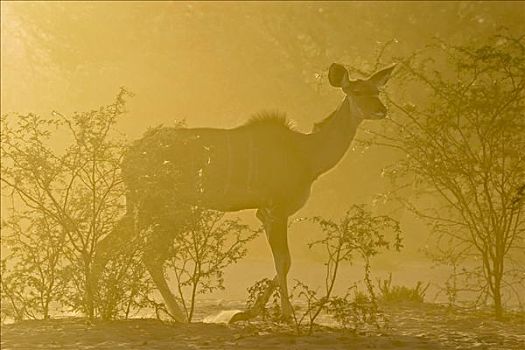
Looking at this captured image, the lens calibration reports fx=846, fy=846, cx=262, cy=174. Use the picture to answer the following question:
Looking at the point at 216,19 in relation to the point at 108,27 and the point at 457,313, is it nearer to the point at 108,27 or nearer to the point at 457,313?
the point at 108,27

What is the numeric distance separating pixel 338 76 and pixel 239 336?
320 cm

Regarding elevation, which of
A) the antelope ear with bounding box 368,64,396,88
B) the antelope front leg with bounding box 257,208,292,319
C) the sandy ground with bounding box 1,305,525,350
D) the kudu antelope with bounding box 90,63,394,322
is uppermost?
the antelope ear with bounding box 368,64,396,88

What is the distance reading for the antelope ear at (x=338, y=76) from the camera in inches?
357

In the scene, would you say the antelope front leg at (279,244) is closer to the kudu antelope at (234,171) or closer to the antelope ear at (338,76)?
the kudu antelope at (234,171)

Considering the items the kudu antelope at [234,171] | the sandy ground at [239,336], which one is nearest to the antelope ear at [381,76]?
the kudu antelope at [234,171]

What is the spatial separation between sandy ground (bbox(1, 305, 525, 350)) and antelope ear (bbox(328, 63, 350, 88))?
262cm

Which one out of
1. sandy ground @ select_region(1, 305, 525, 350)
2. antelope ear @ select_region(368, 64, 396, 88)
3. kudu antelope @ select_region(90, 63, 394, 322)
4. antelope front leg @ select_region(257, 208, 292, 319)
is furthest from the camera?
antelope ear @ select_region(368, 64, 396, 88)

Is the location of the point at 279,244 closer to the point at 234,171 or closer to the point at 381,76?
the point at 234,171

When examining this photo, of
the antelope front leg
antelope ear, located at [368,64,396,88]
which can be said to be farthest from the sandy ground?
antelope ear, located at [368,64,396,88]

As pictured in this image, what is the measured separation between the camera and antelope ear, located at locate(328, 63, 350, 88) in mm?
9078

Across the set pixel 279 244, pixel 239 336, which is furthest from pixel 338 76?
pixel 239 336

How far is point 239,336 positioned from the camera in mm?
7395

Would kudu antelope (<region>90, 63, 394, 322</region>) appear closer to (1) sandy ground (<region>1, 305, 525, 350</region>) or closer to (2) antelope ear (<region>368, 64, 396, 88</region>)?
(2) antelope ear (<region>368, 64, 396, 88</region>)

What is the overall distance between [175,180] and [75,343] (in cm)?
193
